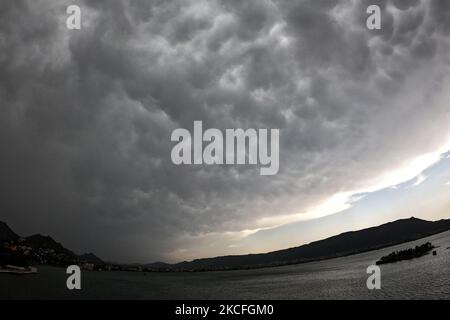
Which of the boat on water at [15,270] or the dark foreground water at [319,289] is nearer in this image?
the dark foreground water at [319,289]

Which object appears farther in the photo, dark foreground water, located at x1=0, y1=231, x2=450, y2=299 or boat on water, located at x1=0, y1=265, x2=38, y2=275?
boat on water, located at x1=0, y1=265, x2=38, y2=275

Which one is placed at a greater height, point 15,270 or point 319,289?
point 319,289

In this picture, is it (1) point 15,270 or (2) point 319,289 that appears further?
(1) point 15,270

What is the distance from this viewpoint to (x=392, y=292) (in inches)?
2263

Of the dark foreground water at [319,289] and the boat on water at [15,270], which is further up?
the dark foreground water at [319,289]

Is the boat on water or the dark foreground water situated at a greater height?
the dark foreground water
